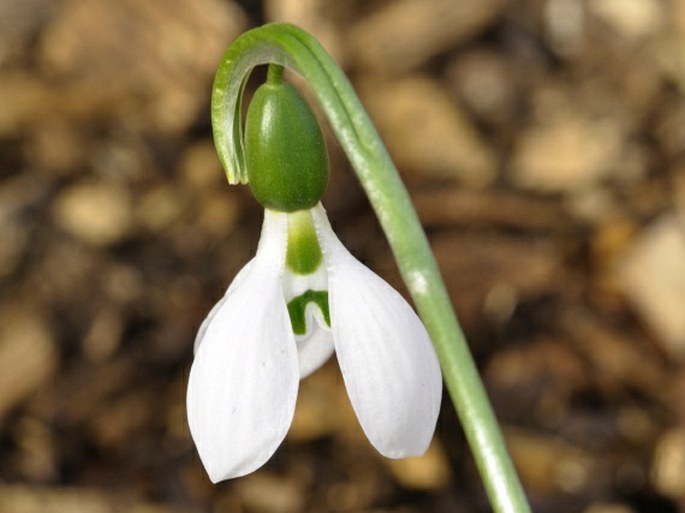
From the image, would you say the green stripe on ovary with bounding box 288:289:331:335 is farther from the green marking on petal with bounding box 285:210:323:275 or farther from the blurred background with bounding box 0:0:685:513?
the blurred background with bounding box 0:0:685:513

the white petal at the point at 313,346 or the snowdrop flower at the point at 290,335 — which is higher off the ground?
the snowdrop flower at the point at 290,335

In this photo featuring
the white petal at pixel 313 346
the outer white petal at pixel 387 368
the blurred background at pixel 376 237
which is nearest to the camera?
the outer white petal at pixel 387 368

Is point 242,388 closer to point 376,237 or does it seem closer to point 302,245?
point 302,245

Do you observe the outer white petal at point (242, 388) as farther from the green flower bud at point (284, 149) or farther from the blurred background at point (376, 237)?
Answer: the blurred background at point (376, 237)

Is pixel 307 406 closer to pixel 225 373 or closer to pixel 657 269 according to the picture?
pixel 657 269

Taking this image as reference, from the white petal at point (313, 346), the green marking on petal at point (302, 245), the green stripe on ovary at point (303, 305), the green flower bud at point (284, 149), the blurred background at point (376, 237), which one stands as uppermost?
the green flower bud at point (284, 149)

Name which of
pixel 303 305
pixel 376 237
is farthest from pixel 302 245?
pixel 376 237

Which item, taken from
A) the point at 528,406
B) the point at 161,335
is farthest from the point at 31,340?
the point at 528,406

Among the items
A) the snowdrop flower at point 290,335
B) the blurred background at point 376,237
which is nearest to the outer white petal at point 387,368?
the snowdrop flower at point 290,335
